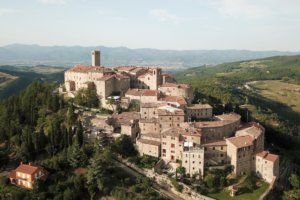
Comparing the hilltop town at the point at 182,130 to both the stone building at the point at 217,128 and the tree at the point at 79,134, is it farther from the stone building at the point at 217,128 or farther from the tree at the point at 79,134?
the tree at the point at 79,134

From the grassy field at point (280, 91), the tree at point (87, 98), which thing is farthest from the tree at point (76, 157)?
the grassy field at point (280, 91)

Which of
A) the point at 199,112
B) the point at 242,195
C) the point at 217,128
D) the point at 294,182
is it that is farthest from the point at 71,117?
the point at 294,182

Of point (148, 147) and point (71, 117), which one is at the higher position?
point (71, 117)

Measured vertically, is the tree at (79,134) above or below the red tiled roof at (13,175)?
above

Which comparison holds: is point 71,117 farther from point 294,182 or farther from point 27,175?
point 294,182

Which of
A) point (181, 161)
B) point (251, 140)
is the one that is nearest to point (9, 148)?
point (181, 161)

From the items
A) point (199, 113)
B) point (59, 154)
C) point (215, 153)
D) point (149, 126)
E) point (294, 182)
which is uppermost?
point (199, 113)
